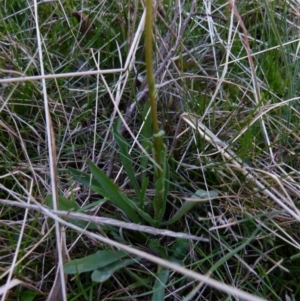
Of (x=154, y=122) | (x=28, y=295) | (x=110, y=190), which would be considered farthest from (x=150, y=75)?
(x=28, y=295)

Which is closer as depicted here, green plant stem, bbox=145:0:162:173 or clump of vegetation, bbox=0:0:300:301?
green plant stem, bbox=145:0:162:173

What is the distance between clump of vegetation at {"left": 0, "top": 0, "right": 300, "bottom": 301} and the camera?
0.91 m

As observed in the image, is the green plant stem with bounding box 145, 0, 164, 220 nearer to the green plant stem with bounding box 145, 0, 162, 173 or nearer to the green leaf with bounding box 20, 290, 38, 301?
the green plant stem with bounding box 145, 0, 162, 173

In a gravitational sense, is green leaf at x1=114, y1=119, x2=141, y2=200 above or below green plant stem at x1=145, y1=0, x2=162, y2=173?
below

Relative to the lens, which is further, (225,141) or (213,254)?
(225,141)

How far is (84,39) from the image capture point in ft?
4.46

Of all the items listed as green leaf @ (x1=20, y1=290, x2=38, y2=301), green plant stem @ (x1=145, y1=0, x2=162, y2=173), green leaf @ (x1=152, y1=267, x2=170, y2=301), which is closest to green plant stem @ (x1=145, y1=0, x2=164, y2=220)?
green plant stem @ (x1=145, y1=0, x2=162, y2=173)

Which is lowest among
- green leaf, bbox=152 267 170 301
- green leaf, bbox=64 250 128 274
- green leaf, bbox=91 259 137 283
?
green leaf, bbox=152 267 170 301

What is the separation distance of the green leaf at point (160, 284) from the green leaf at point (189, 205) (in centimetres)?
9

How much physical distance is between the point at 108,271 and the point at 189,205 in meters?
0.18

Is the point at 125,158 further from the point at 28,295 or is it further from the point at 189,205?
the point at 28,295

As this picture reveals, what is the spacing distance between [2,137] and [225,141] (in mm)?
468

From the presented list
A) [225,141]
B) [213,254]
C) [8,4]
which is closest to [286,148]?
[225,141]

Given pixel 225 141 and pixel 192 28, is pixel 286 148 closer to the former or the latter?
pixel 225 141
